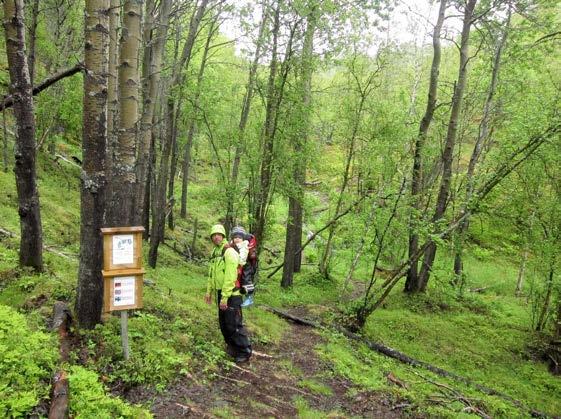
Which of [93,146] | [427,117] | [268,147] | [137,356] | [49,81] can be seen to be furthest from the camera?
[427,117]

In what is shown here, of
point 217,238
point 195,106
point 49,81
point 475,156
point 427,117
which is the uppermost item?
point 195,106

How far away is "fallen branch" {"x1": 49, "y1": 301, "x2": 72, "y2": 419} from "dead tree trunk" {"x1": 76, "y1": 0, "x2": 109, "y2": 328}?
29 centimetres

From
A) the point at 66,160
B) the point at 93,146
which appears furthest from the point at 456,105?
the point at 66,160

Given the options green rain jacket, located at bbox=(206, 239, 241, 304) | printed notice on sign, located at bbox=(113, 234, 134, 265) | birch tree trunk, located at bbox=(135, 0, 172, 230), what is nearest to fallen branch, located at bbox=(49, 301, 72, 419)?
printed notice on sign, located at bbox=(113, 234, 134, 265)

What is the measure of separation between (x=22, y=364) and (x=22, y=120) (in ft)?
12.4

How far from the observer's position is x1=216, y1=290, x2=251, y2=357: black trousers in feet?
23.4

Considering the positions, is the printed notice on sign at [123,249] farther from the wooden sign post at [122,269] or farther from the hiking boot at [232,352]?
the hiking boot at [232,352]

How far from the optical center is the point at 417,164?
14.7 m

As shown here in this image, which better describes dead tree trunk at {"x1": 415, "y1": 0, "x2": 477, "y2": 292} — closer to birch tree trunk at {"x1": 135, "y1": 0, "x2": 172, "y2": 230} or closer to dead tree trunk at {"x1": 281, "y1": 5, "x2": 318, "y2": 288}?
dead tree trunk at {"x1": 281, "y1": 5, "x2": 318, "y2": 288}

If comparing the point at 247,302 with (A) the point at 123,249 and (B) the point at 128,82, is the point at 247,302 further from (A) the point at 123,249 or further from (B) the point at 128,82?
(B) the point at 128,82

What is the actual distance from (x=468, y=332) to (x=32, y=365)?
14532mm

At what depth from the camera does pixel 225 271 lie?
22.7ft

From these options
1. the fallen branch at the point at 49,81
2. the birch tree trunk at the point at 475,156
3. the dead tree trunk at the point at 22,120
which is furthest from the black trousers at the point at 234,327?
the birch tree trunk at the point at 475,156

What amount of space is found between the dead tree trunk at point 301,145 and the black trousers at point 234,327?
756cm
